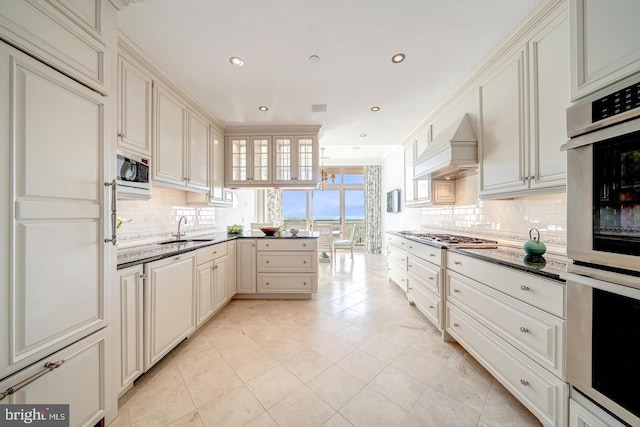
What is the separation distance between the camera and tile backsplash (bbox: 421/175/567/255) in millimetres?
1675

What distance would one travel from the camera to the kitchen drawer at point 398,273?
3087 millimetres

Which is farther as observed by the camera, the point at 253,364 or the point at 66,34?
the point at 253,364

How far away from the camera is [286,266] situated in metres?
3.13

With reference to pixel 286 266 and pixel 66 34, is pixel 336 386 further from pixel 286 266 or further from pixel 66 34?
pixel 66 34

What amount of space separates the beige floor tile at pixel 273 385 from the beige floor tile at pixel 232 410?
45 mm

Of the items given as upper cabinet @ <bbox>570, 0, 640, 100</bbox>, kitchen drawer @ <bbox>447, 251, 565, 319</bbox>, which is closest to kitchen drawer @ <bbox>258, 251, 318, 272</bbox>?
kitchen drawer @ <bbox>447, 251, 565, 319</bbox>

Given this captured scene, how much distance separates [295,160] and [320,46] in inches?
70.8

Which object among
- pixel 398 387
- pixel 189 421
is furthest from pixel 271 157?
pixel 398 387

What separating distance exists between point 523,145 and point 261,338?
9.09 ft

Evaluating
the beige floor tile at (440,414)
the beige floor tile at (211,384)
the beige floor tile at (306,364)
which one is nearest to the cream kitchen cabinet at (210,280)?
the beige floor tile at (211,384)

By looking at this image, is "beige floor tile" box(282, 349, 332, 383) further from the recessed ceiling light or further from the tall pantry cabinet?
the recessed ceiling light

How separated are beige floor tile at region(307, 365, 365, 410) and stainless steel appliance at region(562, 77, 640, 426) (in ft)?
3.79

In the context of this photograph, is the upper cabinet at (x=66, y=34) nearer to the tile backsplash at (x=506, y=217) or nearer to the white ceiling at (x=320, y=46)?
the white ceiling at (x=320, y=46)

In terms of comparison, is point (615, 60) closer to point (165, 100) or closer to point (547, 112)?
point (547, 112)
